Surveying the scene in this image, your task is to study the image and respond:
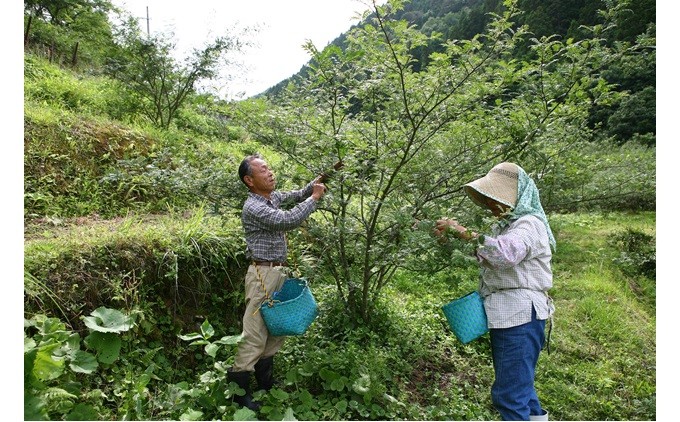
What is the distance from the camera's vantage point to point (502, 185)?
8.07 feet

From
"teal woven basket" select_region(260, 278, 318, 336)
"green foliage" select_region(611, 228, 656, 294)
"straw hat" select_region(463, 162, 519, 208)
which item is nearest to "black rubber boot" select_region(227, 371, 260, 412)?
"teal woven basket" select_region(260, 278, 318, 336)

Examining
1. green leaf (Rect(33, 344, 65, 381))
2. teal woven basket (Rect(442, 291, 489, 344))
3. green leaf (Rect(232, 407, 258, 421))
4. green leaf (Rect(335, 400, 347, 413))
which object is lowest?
green leaf (Rect(335, 400, 347, 413))

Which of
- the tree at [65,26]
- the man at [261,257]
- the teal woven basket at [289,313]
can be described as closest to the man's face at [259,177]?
the man at [261,257]

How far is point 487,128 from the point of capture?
338 centimetres

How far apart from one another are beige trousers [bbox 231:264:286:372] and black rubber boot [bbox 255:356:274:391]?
55mm

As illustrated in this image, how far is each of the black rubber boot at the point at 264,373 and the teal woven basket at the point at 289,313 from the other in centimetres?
25

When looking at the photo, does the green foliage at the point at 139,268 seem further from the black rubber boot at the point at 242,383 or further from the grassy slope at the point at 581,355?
the grassy slope at the point at 581,355

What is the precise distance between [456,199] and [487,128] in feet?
1.99

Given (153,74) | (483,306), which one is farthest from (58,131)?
(483,306)

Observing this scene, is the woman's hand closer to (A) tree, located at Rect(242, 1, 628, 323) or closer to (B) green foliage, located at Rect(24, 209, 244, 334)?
(A) tree, located at Rect(242, 1, 628, 323)

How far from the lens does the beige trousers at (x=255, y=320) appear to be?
9.61 feet

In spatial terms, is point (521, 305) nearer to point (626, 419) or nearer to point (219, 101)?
point (626, 419)

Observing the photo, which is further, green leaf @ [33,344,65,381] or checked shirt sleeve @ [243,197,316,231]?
checked shirt sleeve @ [243,197,316,231]

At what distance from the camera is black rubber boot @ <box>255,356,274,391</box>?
3.08 m
